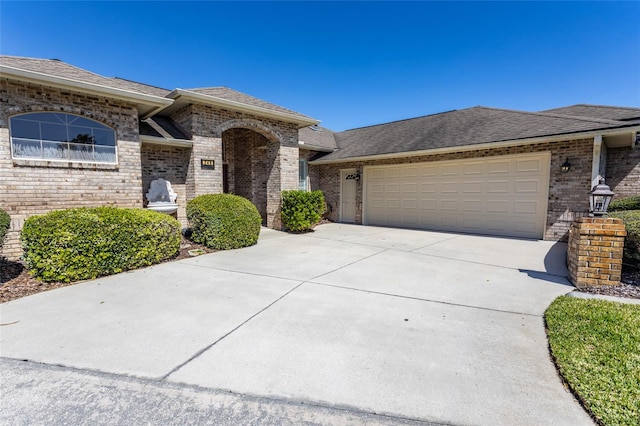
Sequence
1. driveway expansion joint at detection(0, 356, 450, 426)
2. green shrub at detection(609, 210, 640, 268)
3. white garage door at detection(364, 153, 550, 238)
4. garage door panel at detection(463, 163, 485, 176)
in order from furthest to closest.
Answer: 1. garage door panel at detection(463, 163, 485, 176)
2. white garage door at detection(364, 153, 550, 238)
3. green shrub at detection(609, 210, 640, 268)
4. driveway expansion joint at detection(0, 356, 450, 426)

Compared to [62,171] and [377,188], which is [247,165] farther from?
[62,171]

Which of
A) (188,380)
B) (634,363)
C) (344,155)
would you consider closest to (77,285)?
(188,380)

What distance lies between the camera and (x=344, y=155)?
13.4m

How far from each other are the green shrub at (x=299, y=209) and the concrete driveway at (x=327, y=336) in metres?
Result: 4.44

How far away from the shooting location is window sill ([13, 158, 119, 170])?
609 centimetres

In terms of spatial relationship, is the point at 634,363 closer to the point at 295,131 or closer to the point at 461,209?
the point at 461,209

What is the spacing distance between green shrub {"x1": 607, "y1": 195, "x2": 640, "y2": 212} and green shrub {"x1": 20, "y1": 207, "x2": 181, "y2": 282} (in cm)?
1207

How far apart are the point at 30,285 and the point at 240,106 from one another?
22.2 ft

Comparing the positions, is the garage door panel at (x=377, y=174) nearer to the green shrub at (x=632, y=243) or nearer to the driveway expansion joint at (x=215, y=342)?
the green shrub at (x=632, y=243)

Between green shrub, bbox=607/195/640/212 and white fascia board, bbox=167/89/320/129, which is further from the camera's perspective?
white fascia board, bbox=167/89/320/129

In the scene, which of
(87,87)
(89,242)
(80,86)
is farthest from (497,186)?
(80,86)

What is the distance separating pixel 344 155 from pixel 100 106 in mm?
9104

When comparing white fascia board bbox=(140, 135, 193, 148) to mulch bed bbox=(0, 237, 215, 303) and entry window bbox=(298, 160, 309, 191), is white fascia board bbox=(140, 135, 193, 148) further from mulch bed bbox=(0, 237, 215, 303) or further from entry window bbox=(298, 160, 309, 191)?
entry window bbox=(298, 160, 309, 191)

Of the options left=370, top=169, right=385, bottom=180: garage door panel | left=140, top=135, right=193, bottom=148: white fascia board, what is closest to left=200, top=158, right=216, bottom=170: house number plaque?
left=140, top=135, right=193, bottom=148: white fascia board
